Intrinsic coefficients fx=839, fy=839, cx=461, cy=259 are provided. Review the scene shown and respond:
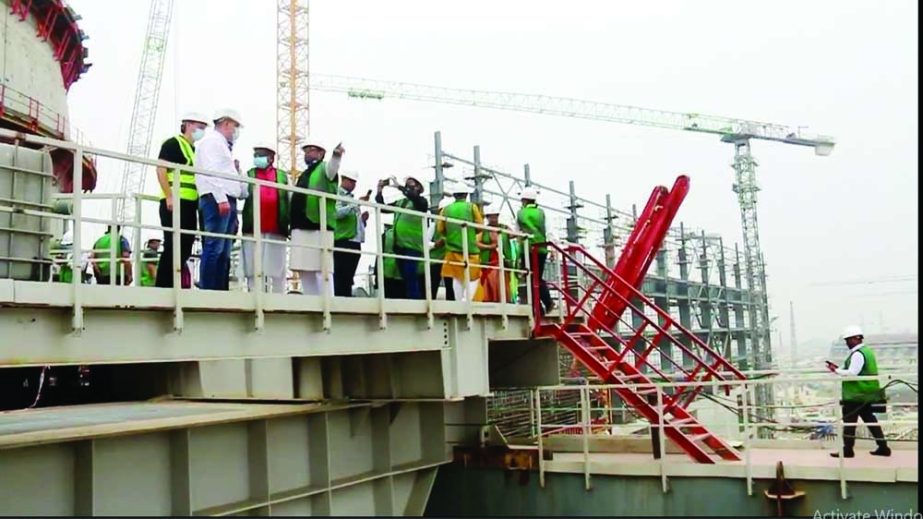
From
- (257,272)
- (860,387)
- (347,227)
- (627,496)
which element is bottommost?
(627,496)

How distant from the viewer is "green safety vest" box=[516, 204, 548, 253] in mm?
11977

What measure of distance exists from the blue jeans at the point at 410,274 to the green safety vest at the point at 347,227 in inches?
42.0

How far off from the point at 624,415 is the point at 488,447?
1326cm

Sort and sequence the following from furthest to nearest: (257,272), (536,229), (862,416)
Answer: (536,229) → (862,416) → (257,272)

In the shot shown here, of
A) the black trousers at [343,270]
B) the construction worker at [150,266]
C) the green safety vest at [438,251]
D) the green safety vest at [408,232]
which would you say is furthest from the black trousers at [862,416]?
the construction worker at [150,266]

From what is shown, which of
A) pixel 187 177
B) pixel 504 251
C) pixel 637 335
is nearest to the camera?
pixel 187 177

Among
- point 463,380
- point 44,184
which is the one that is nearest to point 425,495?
point 463,380

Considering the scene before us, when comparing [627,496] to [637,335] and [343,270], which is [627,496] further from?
[343,270]

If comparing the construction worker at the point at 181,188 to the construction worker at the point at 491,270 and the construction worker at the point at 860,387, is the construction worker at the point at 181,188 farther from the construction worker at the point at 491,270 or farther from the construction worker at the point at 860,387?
the construction worker at the point at 860,387

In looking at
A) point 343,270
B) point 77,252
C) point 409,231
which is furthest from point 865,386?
point 77,252

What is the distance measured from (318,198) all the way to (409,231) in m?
1.93

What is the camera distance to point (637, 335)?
11.2 metres

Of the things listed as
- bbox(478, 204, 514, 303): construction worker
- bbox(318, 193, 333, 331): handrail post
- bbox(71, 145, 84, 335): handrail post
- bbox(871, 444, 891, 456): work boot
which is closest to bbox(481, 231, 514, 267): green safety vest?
bbox(478, 204, 514, 303): construction worker

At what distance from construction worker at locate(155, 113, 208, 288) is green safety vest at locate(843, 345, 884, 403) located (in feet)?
24.7
